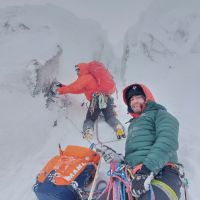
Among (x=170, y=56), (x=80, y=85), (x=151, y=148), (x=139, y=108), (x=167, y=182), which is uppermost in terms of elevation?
(x=170, y=56)

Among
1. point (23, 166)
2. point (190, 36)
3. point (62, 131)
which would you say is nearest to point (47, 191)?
point (23, 166)

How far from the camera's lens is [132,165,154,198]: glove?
292 cm

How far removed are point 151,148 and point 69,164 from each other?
1115 mm

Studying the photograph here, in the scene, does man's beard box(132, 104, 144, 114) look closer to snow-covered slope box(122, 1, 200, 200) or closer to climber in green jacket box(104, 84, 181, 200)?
climber in green jacket box(104, 84, 181, 200)

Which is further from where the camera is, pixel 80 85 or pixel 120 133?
pixel 80 85

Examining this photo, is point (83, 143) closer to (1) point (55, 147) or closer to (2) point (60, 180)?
(1) point (55, 147)

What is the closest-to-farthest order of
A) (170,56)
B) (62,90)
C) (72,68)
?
1. (62,90)
2. (72,68)
3. (170,56)

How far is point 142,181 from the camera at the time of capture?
9.70 feet

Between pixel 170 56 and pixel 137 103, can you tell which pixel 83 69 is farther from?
pixel 170 56

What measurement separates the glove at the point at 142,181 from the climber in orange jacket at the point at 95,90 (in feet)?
8.79

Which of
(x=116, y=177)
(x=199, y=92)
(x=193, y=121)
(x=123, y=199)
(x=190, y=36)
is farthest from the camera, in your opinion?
(x=190, y=36)

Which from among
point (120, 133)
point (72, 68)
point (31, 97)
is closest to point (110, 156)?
point (120, 133)

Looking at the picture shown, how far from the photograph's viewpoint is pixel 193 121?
5.98 meters

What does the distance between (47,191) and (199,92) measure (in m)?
4.85
